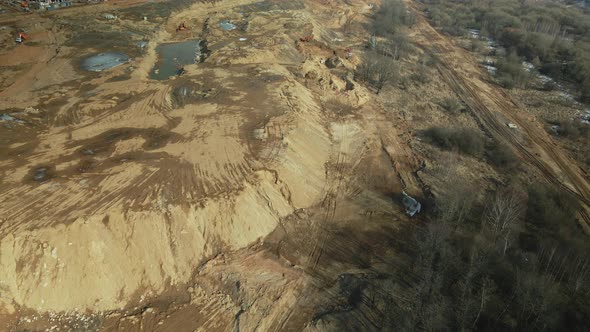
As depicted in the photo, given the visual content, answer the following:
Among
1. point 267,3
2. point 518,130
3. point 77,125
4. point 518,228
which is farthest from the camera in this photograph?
point 267,3

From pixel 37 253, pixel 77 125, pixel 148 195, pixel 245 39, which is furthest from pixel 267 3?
pixel 37 253

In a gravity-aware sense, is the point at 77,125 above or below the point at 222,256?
above

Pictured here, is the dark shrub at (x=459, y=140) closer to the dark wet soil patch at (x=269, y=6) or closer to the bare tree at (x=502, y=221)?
the bare tree at (x=502, y=221)

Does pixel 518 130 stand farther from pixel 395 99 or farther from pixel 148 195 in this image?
pixel 148 195

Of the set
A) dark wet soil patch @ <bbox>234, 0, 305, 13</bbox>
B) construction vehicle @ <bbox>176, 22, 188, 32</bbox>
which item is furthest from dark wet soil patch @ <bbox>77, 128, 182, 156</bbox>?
dark wet soil patch @ <bbox>234, 0, 305, 13</bbox>

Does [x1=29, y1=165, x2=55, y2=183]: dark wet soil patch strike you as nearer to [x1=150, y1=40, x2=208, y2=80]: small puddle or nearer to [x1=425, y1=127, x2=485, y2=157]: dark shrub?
[x1=150, y1=40, x2=208, y2=80]: small puddle
